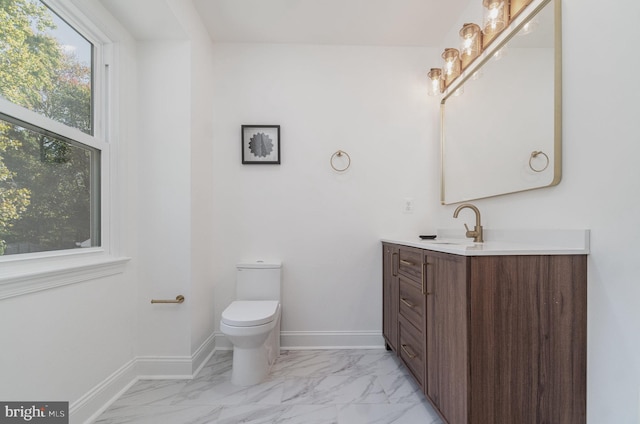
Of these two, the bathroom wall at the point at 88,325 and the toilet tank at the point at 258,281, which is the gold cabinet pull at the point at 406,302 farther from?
the bathroom wall at the point at 88,325

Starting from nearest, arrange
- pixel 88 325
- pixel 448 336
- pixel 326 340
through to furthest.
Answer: pixel 448 336 < pixel 88 325 < pixel 326 340

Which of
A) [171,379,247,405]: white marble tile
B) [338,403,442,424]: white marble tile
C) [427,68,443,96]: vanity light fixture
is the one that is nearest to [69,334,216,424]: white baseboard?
[171,379,247,405]: white marble tile

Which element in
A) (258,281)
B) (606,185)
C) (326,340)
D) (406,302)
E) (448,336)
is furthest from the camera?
(326,340)

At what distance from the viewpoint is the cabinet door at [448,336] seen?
107 cm

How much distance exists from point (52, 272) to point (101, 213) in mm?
516

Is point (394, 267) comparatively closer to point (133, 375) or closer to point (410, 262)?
point (410, 262)

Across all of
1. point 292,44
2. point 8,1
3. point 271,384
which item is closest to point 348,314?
point 271,384

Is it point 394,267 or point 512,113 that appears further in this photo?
point 394,267

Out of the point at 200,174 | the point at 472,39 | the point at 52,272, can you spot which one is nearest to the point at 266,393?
the point at 52,272

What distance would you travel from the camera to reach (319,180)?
2285 mm

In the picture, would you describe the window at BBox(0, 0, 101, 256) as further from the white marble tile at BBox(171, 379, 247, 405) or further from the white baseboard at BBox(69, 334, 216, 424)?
the white marble tile at BBox(171, 379, 247, 405)

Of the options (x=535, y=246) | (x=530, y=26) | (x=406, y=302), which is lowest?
(x=406, y=302)

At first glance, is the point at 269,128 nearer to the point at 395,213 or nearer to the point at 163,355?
the point at 395,213

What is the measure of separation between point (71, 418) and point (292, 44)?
2.74m
